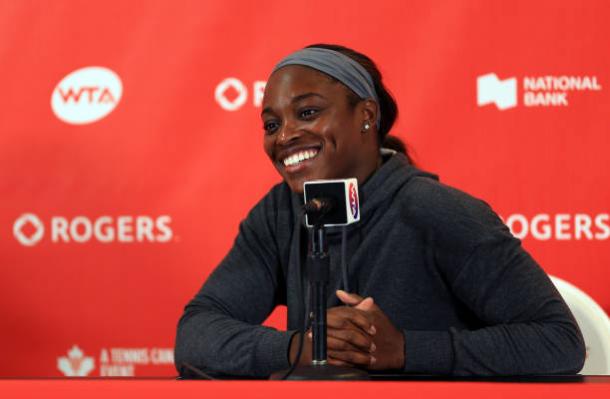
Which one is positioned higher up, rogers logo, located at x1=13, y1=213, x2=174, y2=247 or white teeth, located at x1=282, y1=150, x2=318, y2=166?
white teeth, located at x1=282, y1=150, x2=318, y2=166

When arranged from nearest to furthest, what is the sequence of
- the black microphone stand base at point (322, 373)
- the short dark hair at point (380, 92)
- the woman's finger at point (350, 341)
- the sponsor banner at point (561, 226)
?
the black microphone stand base at point (322, 373)
the woman's finger at point (350, 341)
the short dark hair at point (380, 92)
the sponsor banner at point (561, 226)

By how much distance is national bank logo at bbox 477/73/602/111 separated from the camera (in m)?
2.55

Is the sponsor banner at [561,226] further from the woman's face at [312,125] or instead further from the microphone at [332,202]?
the microphone at [332,202]

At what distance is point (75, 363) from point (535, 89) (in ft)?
4.91

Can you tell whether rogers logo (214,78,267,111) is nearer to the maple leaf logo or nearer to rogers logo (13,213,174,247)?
rogers logo (13,213,174,247)

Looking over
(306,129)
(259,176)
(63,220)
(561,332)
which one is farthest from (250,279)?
(63,220)

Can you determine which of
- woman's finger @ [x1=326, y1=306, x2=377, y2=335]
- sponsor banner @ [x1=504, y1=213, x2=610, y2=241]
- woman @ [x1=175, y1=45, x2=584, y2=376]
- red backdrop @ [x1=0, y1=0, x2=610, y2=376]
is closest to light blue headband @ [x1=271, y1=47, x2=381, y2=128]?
woman @ [x1=175, y1=45, x2=584, y2=376]

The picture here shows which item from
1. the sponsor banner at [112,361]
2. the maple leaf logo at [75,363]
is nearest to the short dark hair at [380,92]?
the sponsor banner at [112,361]

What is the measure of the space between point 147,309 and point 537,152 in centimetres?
118

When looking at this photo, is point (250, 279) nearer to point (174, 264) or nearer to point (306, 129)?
point (306, 129)

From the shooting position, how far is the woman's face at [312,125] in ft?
5.70

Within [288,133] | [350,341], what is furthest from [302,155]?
[350,341]

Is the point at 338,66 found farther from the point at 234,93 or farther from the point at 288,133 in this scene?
the point at 234,93

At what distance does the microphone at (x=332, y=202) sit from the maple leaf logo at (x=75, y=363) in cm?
156
